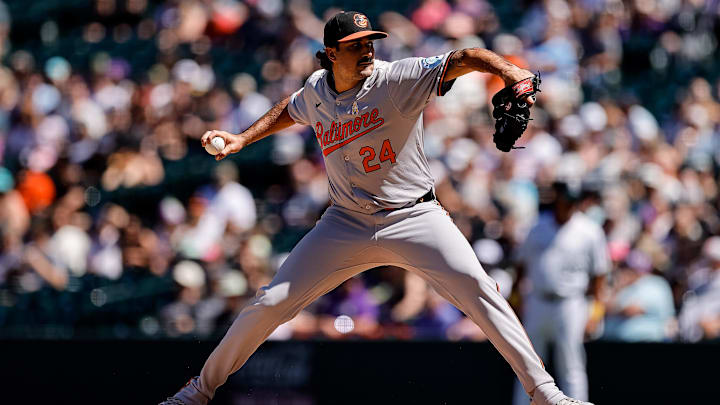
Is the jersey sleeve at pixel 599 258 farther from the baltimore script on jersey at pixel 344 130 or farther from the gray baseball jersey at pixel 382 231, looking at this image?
the baltimore script on jersey at pixel 344 130

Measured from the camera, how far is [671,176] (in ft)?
32.3

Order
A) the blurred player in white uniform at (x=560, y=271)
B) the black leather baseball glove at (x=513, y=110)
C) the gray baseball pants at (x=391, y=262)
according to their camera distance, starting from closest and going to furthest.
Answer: the black leather baseball glove at (x=513, y=110) → the gray baseball pants at (x=391, y=262) → the blurred player in white uniform at (x=560, y=271)

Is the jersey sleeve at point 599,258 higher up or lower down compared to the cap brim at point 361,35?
lower down

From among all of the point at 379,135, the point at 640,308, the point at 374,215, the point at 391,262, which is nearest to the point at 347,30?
the point at 379,135

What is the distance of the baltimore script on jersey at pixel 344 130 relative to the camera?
5.00m

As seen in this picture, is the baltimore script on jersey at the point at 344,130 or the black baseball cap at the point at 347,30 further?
the baltimore script on jersey at the point at 344,130

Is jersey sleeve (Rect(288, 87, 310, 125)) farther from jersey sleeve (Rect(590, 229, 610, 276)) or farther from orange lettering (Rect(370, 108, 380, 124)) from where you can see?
jersey sleeve (Rect(590, 229, 610, 276))

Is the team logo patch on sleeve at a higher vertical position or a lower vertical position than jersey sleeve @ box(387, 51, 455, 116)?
higher

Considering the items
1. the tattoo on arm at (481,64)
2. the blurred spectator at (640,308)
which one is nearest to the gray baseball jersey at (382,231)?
the tattoo on arm at (481,64)

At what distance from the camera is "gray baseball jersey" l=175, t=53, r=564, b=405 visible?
4914 millimetres

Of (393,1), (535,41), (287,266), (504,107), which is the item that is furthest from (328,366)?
(393,1)

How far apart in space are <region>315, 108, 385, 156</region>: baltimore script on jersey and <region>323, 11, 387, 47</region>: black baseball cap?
0.36 metres

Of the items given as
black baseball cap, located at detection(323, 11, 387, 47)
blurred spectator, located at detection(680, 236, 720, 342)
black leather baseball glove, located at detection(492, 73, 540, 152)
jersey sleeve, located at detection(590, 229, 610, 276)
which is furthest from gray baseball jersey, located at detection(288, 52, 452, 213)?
blurred spectator, located at detection(680, 236, 720, 342)

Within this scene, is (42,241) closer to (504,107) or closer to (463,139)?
(463,139)
